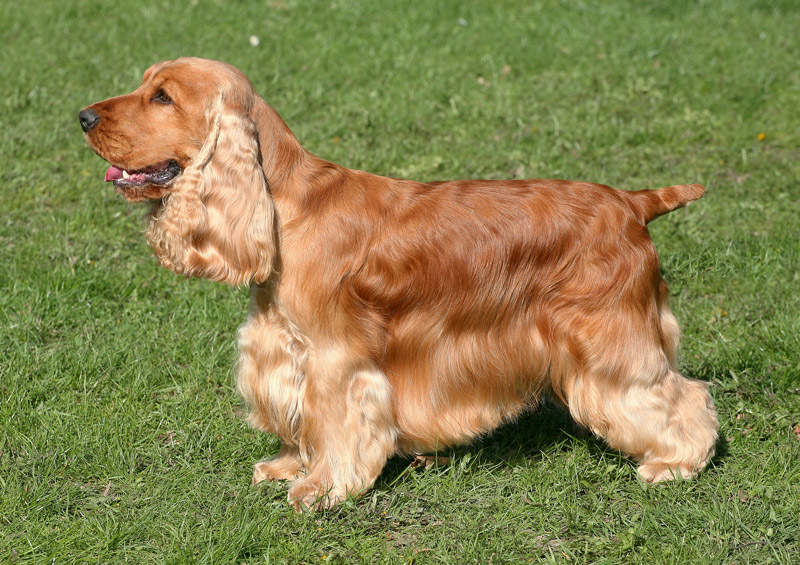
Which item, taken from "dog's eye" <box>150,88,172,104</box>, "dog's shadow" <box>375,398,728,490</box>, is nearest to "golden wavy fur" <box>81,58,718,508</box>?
"dog's eye" <box>150,88,172,104</box>

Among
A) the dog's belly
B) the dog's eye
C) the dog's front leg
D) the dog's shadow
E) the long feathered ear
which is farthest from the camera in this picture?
the dog's shadow

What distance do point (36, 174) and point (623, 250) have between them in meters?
4.65

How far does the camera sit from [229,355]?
4.79 m

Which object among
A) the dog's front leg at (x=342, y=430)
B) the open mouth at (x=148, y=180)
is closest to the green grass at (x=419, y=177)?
the dog's front leg at (x=342, y=430)

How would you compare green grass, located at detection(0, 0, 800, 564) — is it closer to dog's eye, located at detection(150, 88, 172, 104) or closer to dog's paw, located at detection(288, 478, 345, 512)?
dog's paw, located at detection(288, 478, 345, 512)

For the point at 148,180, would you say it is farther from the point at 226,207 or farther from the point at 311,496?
the point at 311,496

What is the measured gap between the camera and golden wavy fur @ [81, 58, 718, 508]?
347 cm

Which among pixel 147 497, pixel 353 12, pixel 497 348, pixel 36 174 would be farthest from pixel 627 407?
pixel 353 12

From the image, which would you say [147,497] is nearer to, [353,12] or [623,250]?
[623,250]

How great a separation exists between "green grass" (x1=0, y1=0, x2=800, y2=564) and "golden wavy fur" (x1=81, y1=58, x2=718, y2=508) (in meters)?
0.26

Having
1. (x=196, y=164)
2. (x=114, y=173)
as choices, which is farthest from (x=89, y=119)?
(x=196, y=164)

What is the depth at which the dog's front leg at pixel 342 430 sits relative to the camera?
364 centimetres

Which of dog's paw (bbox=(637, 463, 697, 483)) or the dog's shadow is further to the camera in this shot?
the dog's shadow

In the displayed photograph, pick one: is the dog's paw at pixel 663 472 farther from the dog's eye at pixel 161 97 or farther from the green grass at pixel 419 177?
the dog's eye at pixel 161 97
